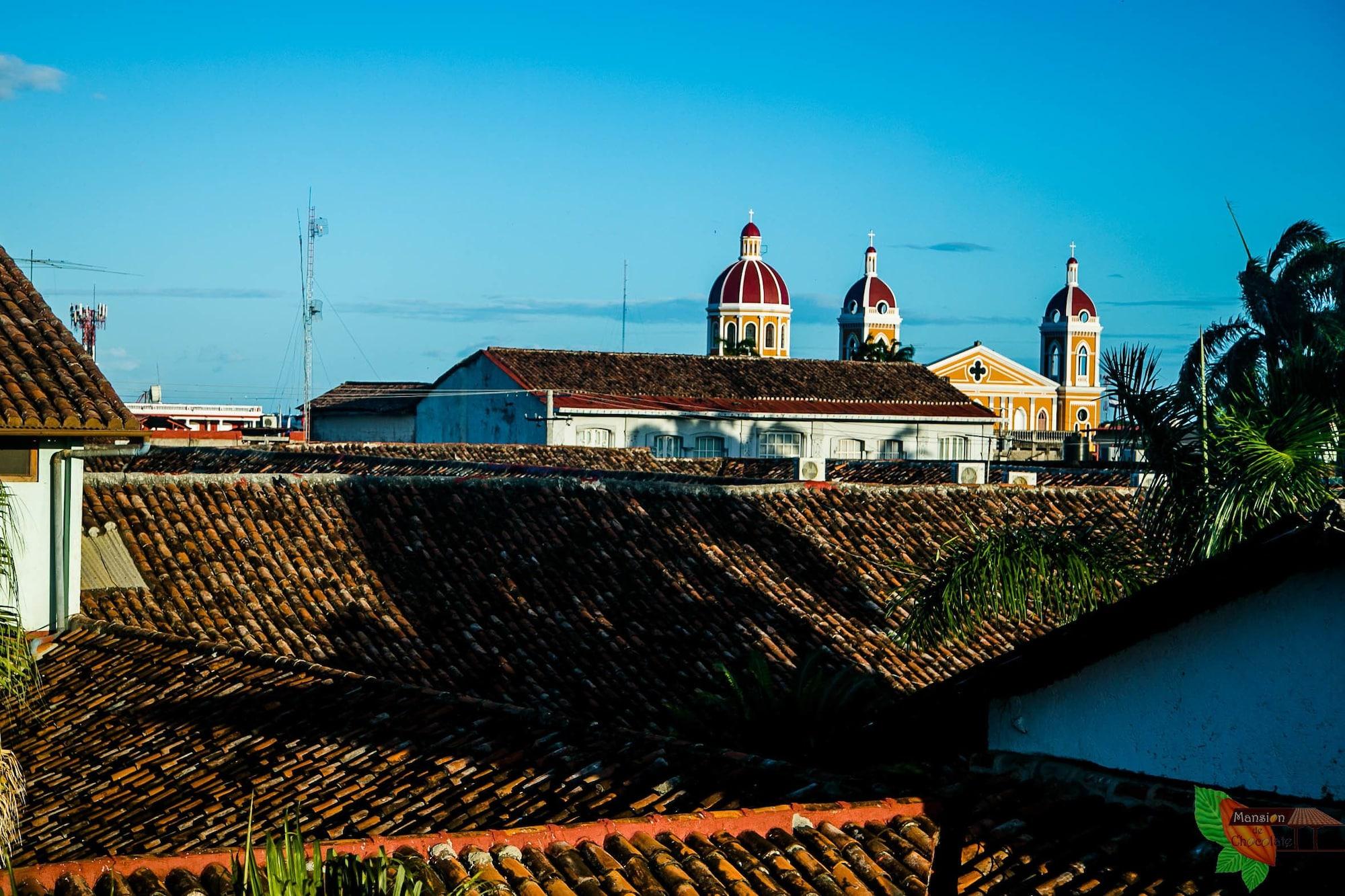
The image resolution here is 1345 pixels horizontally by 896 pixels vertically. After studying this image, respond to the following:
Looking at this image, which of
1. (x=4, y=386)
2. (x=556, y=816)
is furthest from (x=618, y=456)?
(x=556, y=816)

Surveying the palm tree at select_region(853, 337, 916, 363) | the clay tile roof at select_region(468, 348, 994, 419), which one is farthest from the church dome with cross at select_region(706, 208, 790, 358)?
the clay tile roof at select_region(468, 348, 994, 419)

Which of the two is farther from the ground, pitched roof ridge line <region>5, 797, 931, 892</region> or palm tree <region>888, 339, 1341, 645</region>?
palm tree <region>888, 339, 1341, 645</region>

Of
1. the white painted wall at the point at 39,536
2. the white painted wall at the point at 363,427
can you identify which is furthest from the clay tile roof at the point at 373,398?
the white painted wall at the point at 39,536

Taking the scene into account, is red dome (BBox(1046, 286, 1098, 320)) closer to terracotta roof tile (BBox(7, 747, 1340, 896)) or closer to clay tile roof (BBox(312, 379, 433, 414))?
clay tile roof (BBox(312, 379, 433, 414))

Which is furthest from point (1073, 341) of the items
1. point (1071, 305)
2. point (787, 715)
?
point (787, 715)

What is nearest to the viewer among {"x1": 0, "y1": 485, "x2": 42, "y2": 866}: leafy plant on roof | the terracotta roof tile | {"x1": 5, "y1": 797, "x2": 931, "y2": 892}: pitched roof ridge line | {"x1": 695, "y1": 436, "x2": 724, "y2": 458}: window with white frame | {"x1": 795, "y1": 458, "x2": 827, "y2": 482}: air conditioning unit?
{"x1": 5, "y1": 797, "x2": 931, "y2": 892}: pitched roof ridge line

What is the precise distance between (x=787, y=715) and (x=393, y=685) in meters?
3.06

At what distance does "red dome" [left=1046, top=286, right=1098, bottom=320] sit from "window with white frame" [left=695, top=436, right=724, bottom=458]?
48.9 m

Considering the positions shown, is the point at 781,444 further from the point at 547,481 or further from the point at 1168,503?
the point at 1168,503

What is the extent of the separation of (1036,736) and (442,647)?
7468 mm

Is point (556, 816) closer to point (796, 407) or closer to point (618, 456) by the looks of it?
point (618, 456)

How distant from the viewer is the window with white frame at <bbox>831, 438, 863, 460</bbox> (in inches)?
1833

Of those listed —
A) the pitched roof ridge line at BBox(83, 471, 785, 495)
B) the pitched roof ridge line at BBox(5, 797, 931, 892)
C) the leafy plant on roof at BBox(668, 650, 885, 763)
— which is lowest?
the leafy plant on roof at BBox(668, 650, 885, 763)

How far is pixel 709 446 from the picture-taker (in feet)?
147
